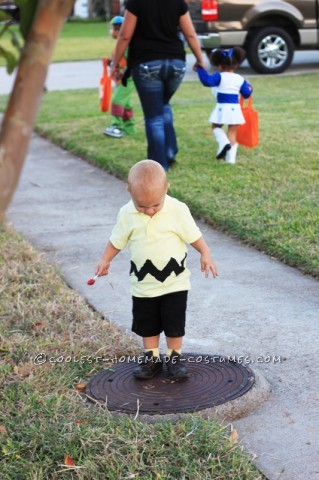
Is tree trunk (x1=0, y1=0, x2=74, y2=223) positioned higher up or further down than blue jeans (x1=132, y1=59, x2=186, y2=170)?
higher up

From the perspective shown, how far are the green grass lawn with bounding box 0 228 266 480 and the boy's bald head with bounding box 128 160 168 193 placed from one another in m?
0.85

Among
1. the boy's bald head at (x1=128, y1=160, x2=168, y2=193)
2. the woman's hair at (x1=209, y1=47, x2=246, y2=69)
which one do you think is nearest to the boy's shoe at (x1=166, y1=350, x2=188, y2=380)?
the boy's bald head at (x1=128, y1=160, x2=168, y2=193)

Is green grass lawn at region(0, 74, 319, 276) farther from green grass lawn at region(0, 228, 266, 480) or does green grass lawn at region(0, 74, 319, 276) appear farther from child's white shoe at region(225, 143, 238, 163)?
green grass lawn at region(0, 228, 266, 480)

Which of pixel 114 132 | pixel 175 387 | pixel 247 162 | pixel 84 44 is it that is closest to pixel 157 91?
pixel 247 162

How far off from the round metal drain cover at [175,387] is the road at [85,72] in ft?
39.9

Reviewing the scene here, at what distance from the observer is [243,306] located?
15.5 ft

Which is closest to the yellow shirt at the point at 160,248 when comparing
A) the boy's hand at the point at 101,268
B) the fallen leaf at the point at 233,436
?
the boy's hand at the point at 101,268

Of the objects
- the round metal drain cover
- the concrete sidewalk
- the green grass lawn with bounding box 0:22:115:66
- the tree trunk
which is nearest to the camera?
the tree trunk

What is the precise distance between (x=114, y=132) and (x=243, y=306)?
570 cm

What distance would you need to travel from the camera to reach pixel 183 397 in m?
3.65

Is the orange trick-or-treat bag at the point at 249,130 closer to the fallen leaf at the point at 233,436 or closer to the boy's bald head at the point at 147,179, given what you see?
the boy's bald head at the point at 147,179

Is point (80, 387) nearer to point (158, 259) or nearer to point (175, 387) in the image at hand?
point (175, 387)

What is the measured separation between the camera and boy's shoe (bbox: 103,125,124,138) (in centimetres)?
1011

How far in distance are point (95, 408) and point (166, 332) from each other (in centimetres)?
49
